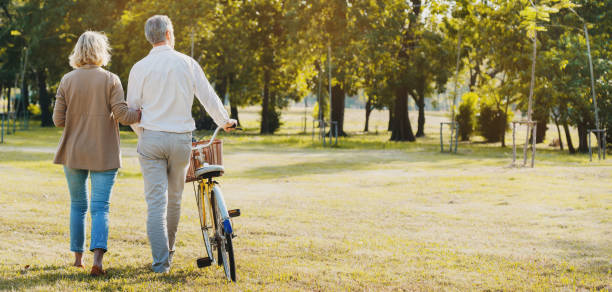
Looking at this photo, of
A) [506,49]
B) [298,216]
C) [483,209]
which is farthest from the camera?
[506,49]

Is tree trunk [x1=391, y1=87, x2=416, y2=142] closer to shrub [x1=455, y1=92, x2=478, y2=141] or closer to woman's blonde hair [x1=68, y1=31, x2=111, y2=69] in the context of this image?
shrub [x1=455, y1=92, x2=478, y2=141]

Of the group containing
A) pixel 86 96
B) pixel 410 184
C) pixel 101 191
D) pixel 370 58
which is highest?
pixel 370 58

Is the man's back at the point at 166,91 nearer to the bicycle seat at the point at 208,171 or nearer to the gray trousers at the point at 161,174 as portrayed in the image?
the gray trousers at the point at 161,174

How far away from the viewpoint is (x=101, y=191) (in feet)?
18.0

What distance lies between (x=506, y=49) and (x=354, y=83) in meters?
11.7

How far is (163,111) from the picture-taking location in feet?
17.2

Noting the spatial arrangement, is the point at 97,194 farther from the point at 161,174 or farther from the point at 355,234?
the point at 355,234

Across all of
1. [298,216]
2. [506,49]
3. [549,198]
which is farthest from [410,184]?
[506,49]

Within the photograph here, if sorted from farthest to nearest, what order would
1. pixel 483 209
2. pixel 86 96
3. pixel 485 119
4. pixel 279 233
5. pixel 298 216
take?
pixel 485 119 < pixel 483 209 < pixel 298 216 < pixel 279 233 < pixel 86 96

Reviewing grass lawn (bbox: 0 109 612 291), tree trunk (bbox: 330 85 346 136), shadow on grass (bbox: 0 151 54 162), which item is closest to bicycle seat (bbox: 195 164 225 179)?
grass lawn (bbox: 0 109 612 291)

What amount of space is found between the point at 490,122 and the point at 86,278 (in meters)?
35.6

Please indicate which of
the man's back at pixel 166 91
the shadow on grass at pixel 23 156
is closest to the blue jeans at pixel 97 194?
the man's back at pixel 166 91

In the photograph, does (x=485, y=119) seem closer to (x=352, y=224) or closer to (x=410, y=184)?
(x=410, y=184)

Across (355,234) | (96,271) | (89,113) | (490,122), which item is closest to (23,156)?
(355,234)
